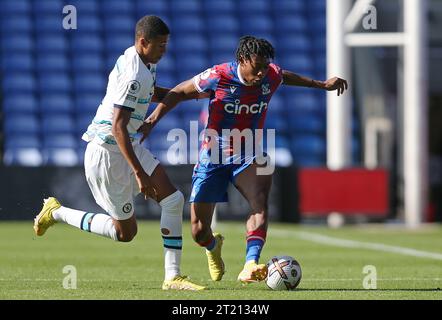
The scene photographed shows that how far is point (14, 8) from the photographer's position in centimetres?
3053

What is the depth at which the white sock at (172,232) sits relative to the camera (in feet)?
27.3

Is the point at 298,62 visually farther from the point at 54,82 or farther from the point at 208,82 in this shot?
the point at 208,82

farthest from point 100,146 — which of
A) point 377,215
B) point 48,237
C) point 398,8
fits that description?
point 398,8

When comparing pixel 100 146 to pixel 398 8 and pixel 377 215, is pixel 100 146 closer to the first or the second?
pixel 377 215

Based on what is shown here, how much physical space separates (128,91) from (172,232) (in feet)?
3.65

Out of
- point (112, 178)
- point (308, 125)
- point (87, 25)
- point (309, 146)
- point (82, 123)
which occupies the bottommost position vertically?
point (309, 146)

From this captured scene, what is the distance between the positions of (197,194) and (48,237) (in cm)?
882

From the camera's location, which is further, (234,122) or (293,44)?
(293,44)

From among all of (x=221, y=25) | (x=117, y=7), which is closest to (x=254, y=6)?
(x=221, y=25)

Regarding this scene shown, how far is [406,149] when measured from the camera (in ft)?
73.8

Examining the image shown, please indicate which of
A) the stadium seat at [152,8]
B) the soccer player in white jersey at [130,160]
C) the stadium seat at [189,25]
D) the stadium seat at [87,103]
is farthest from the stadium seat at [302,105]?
the soccer player in white jersey at [130,160]

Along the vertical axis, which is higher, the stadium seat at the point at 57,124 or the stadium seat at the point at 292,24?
the stadium seat at the point at 292,24

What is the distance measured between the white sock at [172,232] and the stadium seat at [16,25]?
22.7 meters

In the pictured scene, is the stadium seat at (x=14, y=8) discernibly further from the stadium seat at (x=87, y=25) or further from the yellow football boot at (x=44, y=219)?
the yellow football boot at (x=44, y=219)
